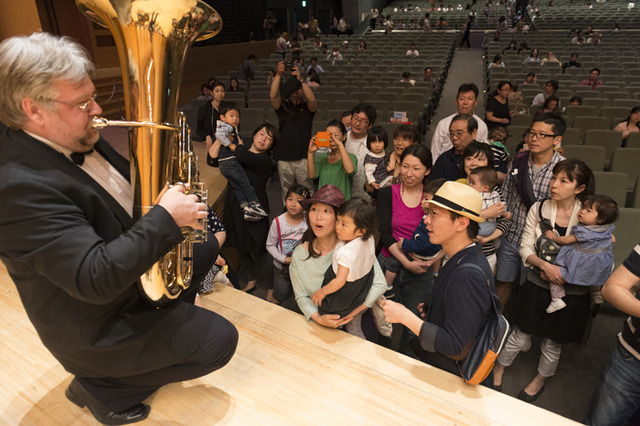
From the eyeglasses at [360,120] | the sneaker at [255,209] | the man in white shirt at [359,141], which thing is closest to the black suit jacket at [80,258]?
the sneaker at [255,209]

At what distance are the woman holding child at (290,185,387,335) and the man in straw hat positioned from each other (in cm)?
44

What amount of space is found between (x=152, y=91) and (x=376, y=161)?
2.07 m

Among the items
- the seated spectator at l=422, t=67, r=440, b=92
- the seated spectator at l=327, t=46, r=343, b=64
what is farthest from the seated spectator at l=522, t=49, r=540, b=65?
the seated spectator at l=327, t=46, r=343, b=64

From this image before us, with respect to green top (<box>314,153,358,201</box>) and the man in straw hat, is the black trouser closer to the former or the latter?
the man in straw hat

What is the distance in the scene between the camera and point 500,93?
4820 mm

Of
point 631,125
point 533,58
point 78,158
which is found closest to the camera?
point 78,158

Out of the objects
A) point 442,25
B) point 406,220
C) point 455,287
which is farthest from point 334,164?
point 442,25

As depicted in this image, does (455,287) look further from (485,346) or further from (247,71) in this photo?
(247,71)

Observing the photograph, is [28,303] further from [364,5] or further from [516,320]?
[364,5]

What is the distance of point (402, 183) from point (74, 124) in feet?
6.10

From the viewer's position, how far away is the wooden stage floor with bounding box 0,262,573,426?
4.42ft

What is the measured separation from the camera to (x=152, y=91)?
1056mm

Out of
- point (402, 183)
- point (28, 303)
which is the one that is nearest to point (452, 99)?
point (402, 183)

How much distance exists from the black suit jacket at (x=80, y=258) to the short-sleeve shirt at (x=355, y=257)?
810mm
